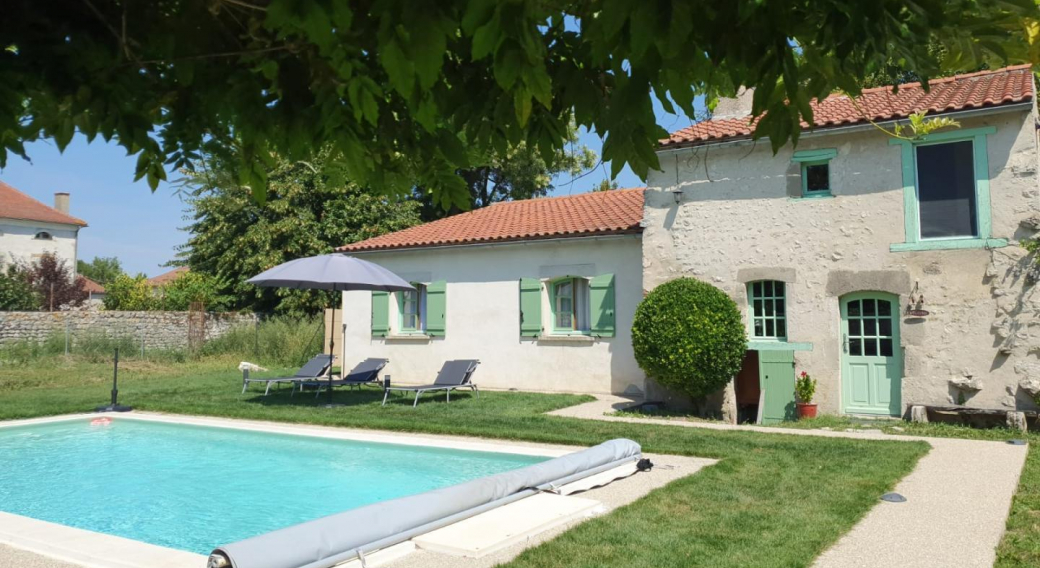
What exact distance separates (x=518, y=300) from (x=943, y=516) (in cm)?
1082

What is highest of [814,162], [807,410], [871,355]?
[814,162]

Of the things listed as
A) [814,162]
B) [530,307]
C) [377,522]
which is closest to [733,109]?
[814,162]

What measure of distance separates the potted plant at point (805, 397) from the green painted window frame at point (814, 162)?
294 centimetres

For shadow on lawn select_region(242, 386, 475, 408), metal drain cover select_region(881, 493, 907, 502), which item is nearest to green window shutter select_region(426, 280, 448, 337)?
shadow on lawn select_region(242, 386, 475, 408)

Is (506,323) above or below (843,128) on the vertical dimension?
below

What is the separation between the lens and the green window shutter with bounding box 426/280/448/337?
16.8 metres

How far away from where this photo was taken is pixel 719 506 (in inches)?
231

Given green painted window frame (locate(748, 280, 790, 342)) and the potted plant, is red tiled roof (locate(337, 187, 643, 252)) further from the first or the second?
the potted plant

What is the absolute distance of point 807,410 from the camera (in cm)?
1138

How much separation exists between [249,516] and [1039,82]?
1312 centimetres

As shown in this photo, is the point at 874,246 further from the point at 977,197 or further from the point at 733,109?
the point at 733,109

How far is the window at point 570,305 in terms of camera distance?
15.4 m

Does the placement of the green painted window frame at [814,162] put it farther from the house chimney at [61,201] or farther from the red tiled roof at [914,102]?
the house chimney at [61,201]

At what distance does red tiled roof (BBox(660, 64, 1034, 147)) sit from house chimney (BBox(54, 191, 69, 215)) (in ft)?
141
